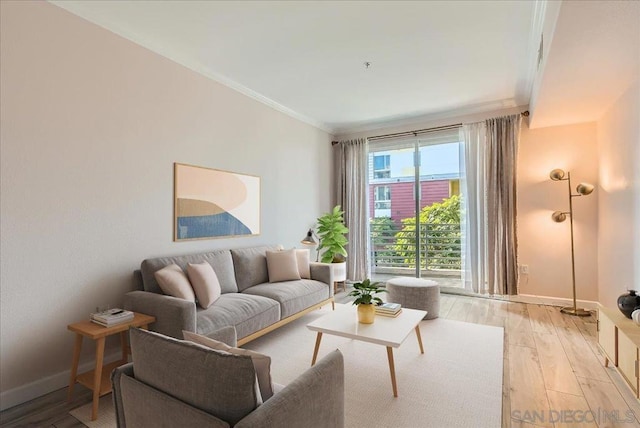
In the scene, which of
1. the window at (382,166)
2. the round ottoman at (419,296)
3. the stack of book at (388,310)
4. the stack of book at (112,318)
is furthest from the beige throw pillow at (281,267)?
the window at (382,166)

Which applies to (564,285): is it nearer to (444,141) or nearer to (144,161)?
(444,141)

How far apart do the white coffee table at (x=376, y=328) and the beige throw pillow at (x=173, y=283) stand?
42.0 inches

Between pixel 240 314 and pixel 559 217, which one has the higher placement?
pixel 559 217

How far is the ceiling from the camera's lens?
2.46 m

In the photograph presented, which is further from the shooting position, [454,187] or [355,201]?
[355,201]

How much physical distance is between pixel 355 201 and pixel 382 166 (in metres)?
0.79

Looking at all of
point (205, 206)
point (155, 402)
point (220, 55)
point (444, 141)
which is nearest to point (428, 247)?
point (444, 141)

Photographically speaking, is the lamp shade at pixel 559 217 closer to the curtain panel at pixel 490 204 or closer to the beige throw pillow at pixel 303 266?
the curtain panel at pixel 490 204

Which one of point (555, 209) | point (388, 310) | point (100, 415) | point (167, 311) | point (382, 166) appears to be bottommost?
point (100, 415)

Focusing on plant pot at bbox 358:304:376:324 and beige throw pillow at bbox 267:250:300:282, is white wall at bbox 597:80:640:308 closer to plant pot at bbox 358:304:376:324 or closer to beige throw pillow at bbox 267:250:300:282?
plant pot at bbox 358:304:376:324

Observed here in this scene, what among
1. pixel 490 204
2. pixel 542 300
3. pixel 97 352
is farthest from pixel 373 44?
pixel 542 300

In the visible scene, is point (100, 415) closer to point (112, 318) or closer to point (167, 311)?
point (112, 318)

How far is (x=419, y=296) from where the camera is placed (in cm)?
375

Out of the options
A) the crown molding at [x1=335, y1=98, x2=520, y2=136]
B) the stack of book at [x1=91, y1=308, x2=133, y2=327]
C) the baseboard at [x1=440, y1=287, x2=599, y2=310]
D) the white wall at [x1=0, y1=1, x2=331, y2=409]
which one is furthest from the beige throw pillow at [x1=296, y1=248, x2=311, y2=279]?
the crown molding at [x1=335, y1=98, x2=520, y2=136]
